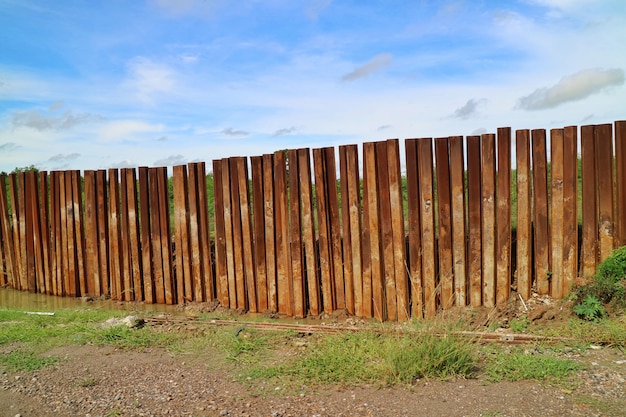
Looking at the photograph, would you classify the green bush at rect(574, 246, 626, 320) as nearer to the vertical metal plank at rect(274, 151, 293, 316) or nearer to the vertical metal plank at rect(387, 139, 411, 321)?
the vertical metal plank at rect(387, 139, 411, 321)

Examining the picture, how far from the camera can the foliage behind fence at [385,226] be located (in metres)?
6.25

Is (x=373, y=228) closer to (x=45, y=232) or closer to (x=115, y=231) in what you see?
(x=115, y=231)

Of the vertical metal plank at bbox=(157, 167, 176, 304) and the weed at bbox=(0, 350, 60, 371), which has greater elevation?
the vertical metal plank at bbox=(157, 167, 176, 304)

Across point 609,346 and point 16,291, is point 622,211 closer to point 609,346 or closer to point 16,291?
point 609,346

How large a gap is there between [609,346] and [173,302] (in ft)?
20.6

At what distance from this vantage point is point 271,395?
4242 millimetres

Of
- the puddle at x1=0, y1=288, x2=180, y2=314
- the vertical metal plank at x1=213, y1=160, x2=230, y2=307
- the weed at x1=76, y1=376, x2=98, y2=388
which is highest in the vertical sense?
the vertical metal plank at x1=213, y1=160, x2=230, y2=307

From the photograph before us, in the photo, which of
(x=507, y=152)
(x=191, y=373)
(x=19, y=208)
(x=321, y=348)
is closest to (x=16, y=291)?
(x=19, y=208)

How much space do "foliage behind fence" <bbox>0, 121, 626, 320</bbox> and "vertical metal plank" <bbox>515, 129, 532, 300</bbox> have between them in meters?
0.01

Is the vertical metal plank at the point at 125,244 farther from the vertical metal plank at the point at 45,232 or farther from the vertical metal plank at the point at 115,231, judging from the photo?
the vertical metal plank at the point at 45,232

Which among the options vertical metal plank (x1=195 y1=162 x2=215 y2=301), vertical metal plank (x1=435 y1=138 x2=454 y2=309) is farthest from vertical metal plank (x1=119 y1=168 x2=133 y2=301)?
vertical metal plank (x1=435 y1=138 x2=454 y2=309)

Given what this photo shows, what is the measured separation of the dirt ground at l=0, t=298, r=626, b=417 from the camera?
3887 mm

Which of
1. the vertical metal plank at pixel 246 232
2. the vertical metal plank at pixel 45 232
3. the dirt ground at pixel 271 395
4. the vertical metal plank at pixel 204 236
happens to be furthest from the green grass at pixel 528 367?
the vertical metal plank at pixel 45 232

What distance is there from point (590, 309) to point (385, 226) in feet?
8.18
